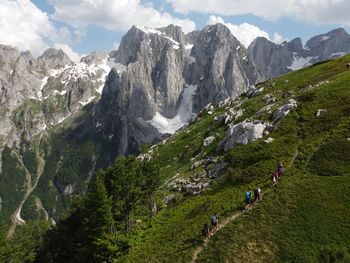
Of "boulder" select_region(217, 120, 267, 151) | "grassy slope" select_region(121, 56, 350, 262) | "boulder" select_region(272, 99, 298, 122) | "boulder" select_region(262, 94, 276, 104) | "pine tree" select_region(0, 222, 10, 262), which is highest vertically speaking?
"boulder" select_region(262, 94, 276, 104)

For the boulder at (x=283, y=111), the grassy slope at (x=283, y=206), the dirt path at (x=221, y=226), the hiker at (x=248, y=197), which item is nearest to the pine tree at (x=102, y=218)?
the grassy slope at (x=283, y=206)

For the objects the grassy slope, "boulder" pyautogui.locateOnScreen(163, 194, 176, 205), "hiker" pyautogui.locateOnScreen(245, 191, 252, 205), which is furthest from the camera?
"boulder" pyautogui.locateOnScreen(163, 194, 176, 205)

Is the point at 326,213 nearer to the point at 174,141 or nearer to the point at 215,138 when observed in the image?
the point at 215,138

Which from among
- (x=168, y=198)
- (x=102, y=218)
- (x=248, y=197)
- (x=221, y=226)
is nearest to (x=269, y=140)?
(x=248, y=197)

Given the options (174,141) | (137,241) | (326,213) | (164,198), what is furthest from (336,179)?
(174,141)

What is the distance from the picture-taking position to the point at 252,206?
104ft

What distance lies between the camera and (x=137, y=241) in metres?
37.8

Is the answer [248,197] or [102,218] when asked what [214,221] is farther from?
[102,218]

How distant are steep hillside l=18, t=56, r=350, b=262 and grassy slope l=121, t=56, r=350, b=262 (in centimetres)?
11

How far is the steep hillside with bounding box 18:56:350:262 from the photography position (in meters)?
26.6

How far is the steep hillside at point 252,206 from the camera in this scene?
26.6 metres

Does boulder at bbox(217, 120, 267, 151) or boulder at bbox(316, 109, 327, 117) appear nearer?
boulder at bbox(316, 109, 327, 117)

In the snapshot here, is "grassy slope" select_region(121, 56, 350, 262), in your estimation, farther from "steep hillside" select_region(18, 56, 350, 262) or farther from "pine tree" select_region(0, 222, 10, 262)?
"pine tree" select_region(0, 222, 10, 262)

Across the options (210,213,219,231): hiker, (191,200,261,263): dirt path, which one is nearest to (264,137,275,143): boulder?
(191,200,261,263): dirt path
